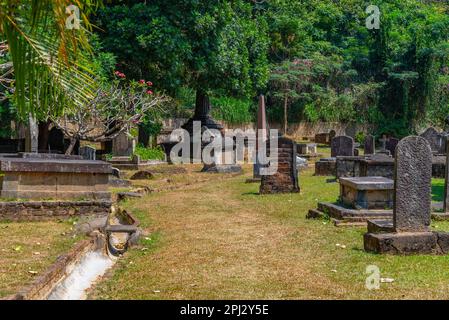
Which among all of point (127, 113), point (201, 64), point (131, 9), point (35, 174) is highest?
point (131, 9)

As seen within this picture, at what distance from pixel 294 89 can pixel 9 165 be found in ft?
101

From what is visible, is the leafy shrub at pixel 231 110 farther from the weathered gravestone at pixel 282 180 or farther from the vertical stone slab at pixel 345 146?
the weathered gravestone at pixel 282 180

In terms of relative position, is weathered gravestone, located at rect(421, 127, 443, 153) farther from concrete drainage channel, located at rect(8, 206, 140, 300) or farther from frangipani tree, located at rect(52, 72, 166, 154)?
concrete drainage channel, located at rect(8, 206, 140, 300)

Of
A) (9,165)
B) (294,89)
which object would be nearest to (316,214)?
(9,165)

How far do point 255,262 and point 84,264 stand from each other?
7.36ft

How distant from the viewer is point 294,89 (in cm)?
→ 4119

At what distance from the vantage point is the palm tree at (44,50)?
5.58m

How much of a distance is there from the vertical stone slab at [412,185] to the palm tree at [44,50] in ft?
14.5

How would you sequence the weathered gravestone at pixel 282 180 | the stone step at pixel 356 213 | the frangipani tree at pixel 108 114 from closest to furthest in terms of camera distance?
the stone step at pixel 356 213, the weathered gravestone at pixel 282 180, the frangipani tree at pixel 108 114

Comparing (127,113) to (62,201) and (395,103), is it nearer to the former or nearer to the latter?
(62,201)

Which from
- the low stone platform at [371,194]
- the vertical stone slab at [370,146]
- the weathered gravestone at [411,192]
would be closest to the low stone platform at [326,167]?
the vertical stone slab at [370,146]

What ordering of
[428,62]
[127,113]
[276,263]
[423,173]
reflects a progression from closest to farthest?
[276,263] < [423,173] < [127,113] < [428,62]

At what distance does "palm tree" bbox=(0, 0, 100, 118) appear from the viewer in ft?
18.3

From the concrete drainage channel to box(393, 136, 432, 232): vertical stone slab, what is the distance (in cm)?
407
